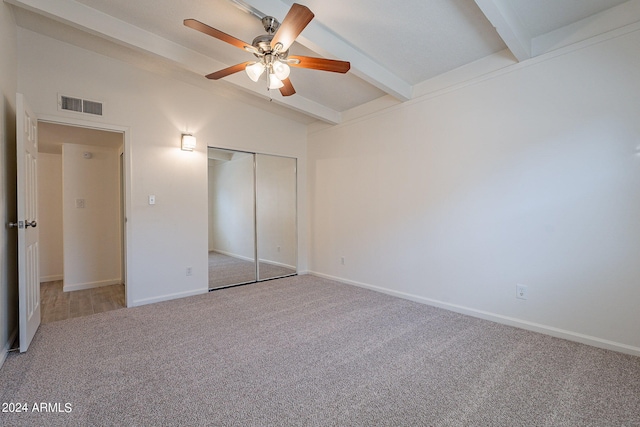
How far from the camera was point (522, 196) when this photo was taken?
9.28ft

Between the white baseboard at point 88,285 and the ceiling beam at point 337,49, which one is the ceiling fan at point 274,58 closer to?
the ceiling beam at point 337,49

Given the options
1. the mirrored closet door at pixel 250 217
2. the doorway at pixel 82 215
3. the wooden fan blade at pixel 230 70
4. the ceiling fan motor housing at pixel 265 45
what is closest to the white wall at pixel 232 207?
the mirrored closet door at pixel 250 217

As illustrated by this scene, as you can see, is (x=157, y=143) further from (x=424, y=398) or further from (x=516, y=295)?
(x=516, y=295)

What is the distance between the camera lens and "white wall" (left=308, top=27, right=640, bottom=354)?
7.72 ft

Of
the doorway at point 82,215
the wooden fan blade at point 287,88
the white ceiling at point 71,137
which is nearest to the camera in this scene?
the wooden fan blade at point 287,88

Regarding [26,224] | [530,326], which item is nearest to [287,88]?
[26,224]

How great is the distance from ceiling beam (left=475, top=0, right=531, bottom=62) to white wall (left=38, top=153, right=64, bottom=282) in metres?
6.07

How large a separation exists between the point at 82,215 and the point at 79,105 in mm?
1904

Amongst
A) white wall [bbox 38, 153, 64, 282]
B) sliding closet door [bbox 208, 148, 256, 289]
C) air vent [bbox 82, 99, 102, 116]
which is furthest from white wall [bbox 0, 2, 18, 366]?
white wall [bbox 38, 153, 64, 282]

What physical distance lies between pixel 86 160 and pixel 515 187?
220 inches

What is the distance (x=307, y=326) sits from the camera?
290cm

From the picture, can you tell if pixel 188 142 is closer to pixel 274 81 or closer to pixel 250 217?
pixel 250 217

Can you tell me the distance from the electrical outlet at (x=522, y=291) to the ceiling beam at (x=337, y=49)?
2449 millimetres

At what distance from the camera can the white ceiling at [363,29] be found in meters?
2.38
